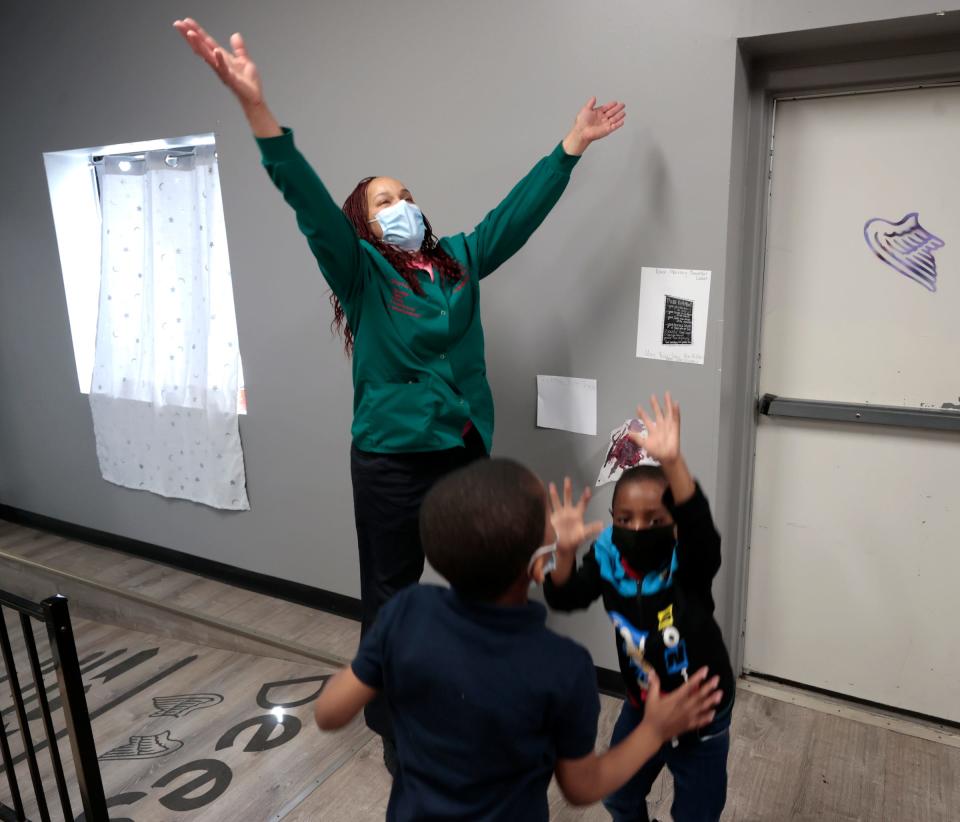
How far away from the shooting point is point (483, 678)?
2.81 feet

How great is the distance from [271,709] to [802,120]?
2309mm

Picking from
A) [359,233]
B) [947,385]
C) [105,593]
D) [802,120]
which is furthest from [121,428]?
[947,385]

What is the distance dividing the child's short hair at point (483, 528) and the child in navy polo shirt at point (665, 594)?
29cm

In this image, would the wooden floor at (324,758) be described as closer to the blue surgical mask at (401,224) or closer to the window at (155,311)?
the window at (155,311)

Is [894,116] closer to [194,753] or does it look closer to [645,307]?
[645,307]

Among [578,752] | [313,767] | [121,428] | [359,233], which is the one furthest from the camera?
[121,428]

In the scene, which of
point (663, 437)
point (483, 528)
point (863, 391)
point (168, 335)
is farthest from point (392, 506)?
point (168, 335)

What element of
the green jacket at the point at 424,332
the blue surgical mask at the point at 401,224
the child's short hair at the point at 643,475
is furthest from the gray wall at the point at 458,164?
the child's short hair at the point at 643,475

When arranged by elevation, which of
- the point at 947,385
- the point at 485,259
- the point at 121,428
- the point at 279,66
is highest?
the point at 279,66

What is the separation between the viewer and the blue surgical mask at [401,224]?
167 cm

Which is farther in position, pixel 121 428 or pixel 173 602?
pixel 121 428

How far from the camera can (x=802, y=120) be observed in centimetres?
191

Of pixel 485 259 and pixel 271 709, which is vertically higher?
pixel 485 259

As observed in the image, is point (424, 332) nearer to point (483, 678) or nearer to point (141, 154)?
point (483, 678)
